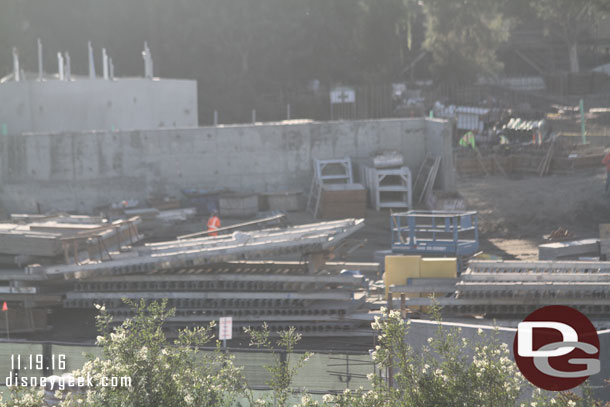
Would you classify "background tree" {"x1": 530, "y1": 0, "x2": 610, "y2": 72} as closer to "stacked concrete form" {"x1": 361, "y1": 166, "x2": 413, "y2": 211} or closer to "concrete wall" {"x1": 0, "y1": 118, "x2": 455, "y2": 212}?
"concrete wall" {"x1": 0, "y1": 118, "x2": 455, "y2": 212}

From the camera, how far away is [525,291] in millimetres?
13859

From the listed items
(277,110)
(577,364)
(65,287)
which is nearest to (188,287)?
(65,287)

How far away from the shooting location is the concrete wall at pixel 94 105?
104ft

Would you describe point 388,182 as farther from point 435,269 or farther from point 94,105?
point 94,105

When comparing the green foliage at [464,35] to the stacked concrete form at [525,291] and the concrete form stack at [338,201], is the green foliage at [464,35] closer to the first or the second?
the concrete form stack at [338,201]

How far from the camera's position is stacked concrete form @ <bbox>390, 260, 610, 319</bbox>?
44.9ft

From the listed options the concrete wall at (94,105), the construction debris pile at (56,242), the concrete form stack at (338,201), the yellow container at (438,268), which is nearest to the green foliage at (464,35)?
the concrete wall at (94,105)

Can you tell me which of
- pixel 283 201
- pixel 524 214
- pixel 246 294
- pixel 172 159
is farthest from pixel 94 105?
pixel 246 294

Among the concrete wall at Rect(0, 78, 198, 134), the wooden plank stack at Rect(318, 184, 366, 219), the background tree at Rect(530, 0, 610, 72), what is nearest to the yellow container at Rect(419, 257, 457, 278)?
the wooden plank stack at Rect(318, 184, 366, 219)

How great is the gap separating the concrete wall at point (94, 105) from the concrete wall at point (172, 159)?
18.9ft

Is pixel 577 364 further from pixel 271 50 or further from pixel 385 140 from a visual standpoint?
pixel 271 50

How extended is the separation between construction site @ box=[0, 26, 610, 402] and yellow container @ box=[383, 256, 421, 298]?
0.04 metres

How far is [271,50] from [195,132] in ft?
109

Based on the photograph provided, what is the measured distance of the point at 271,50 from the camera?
2303 inches
